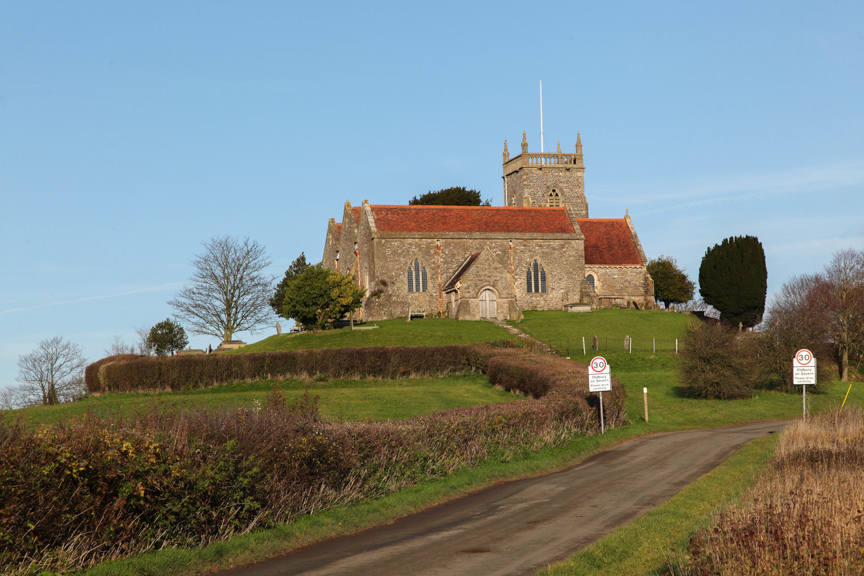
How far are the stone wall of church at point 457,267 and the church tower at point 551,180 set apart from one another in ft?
56.9

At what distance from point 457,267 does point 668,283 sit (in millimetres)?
29862

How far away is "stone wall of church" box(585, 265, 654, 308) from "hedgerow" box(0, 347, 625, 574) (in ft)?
177

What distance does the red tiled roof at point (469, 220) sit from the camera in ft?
223

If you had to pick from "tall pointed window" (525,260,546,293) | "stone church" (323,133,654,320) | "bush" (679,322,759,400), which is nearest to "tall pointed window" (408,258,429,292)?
"stone church" (323,133,654,320)

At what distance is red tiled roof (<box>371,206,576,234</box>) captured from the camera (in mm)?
68000

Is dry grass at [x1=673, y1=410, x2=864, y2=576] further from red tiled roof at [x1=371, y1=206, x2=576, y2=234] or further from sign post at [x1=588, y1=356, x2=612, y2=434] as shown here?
red tiled roof at [x1=371, y1=206, x2=576, y2=234]

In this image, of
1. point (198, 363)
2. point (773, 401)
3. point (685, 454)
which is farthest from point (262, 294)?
point (685, 454)

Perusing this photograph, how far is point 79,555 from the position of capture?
11.2 m

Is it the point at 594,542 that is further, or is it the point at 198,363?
the point at 198,363

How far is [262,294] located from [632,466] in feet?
171

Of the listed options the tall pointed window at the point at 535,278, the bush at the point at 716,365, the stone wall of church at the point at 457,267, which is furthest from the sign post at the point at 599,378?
the tall pointed window at the point at 535,278

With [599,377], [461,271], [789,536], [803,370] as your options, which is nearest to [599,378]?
[599,377]

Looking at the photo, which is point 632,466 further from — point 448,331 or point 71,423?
point 448,331

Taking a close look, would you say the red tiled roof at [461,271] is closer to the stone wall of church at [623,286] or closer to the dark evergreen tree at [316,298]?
the dark evergreen tree at [316,298]
